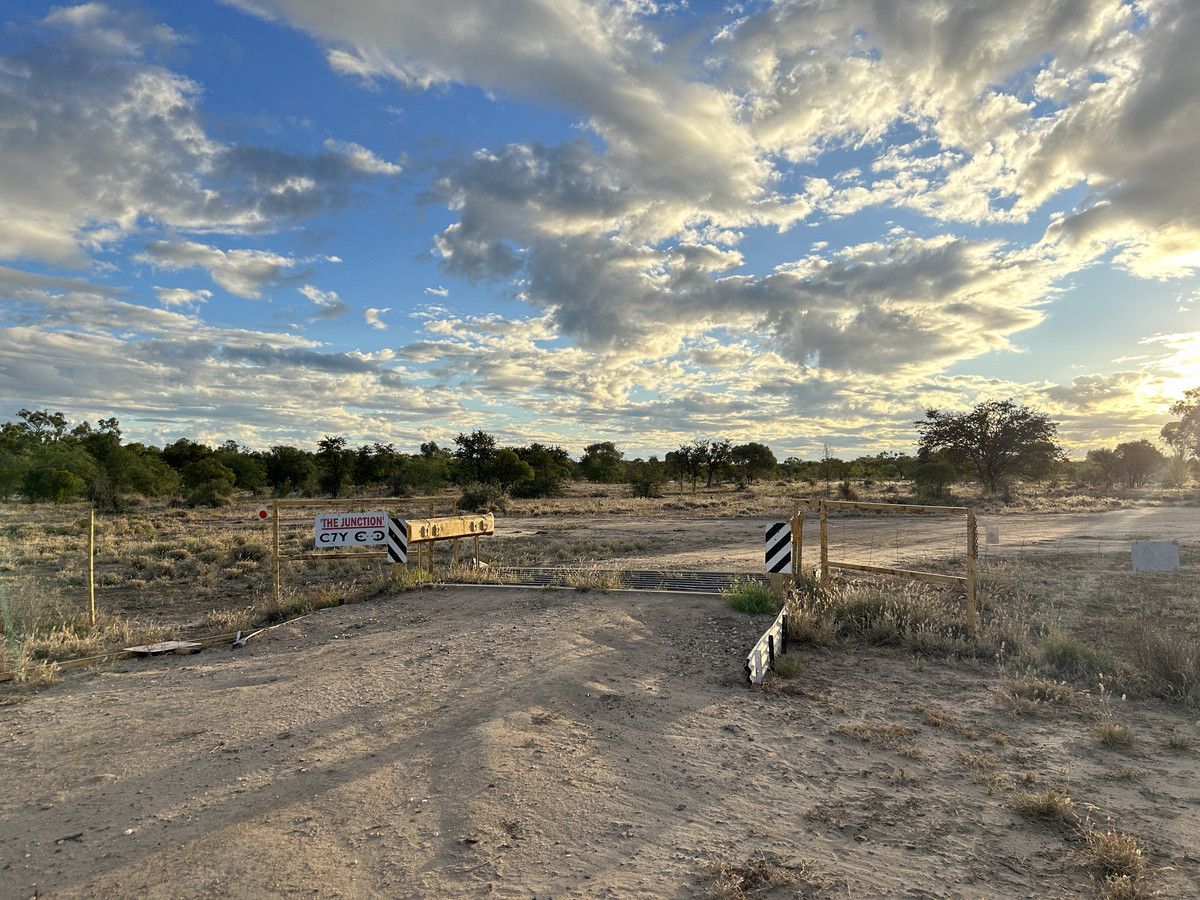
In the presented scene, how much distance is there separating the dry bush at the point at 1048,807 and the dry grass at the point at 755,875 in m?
1.73

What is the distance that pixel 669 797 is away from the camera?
15.5ft

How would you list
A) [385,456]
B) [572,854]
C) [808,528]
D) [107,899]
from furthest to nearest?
1. [385,456]
2. [808,528]
3. [572,854]
4. [107,899]

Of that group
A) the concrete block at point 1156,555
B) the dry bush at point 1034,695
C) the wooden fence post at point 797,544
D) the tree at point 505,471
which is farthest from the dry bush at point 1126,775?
the tree at point 505,471

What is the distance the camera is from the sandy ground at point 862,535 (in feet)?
60.8

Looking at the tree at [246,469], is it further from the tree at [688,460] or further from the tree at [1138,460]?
the tree at [1138,460]

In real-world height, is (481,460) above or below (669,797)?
above

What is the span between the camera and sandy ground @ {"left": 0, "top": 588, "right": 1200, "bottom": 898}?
12.6 ft

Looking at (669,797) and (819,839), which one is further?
(669,797)

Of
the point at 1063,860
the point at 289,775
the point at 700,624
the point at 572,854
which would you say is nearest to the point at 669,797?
the point at 572,854

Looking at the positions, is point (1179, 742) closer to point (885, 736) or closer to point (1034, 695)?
point (1034, 695)

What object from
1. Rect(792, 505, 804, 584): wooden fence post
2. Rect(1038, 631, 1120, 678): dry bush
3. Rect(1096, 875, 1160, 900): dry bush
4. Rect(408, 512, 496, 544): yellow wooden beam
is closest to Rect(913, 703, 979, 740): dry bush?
Rect(1038, 631, 1120, 678): dry bush

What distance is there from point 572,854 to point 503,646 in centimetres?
434

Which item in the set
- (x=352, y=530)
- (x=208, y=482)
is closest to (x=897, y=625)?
(x=352, y=530)

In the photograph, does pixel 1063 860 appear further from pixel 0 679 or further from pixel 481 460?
pixel 481 460
